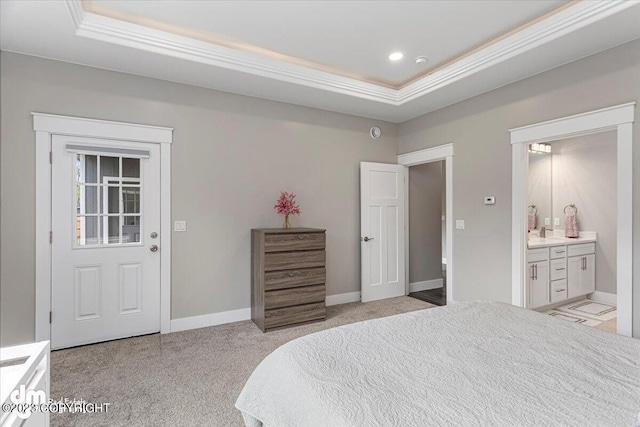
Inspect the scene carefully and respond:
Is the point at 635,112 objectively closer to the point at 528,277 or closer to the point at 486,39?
the point at 486,39

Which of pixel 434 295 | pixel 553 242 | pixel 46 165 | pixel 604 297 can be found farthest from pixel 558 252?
pixel 46 165

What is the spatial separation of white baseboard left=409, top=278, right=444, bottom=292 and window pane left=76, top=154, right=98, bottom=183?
4.28 meters

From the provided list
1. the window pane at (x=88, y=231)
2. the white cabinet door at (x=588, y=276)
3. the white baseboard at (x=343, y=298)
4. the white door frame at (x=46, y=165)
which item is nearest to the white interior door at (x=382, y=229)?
the white baseboard at (x=343, y=298)

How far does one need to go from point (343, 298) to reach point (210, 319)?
173cm

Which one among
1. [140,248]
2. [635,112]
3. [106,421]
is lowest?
[106,421]

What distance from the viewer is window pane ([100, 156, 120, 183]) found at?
10.4ft

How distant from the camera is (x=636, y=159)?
8.54ft

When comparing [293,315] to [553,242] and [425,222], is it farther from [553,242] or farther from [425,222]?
[553,242]

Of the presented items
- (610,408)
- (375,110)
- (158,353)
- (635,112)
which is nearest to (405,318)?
(610,408)

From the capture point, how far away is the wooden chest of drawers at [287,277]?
3.41 metres

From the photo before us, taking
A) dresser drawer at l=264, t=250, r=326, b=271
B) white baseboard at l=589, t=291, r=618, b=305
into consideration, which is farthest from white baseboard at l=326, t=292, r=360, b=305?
white baseboard at l=589, t=291, r=618, b=305

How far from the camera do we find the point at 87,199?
311 centimetres

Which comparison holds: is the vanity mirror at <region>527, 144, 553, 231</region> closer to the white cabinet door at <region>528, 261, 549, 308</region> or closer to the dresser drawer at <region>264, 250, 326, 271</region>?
the white cabinet door at <region>528, 261, 549, 308</region>

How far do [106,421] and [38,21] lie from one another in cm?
278
